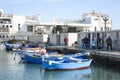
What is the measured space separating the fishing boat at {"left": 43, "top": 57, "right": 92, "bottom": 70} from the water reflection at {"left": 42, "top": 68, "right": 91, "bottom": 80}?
16.9 inches

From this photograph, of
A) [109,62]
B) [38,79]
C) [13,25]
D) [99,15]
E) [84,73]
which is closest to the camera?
[38,79]

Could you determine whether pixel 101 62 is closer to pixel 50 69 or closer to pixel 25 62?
pixel 50 69

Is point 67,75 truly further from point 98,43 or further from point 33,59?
point 98,43

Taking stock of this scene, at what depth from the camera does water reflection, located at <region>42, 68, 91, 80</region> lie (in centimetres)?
2570

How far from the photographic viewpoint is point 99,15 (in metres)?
112

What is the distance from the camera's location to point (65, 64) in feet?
93.9

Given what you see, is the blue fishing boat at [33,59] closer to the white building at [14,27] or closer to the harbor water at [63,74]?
the harbor water at [63,74]

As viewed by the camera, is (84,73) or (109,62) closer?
(84,73)

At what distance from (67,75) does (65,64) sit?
1870 millimetres

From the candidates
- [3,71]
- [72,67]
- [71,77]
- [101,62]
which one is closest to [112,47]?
[101,62]

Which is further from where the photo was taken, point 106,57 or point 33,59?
point 33,59

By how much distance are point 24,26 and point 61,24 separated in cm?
1195

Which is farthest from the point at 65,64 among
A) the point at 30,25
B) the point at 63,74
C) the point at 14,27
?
the point at 14,27

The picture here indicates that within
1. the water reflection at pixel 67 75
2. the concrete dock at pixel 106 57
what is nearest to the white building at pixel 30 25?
the concrete dock at pixel 106 57
